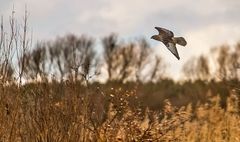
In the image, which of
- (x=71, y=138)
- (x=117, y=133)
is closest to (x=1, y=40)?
(x=71, y=138)

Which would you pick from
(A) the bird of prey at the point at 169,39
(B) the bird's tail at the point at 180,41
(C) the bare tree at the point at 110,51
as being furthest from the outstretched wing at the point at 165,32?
(C) the bare tree at the point at 110,51

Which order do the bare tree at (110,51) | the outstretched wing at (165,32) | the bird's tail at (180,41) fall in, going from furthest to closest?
the bare tree at (110,51), the outstretched wing at (165,32), the bird's tail at (180,41)

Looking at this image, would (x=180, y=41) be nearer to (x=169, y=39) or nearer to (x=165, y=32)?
(x=169, y=39)

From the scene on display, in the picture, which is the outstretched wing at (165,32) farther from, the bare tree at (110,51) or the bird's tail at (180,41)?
the bare tree at (110,51)

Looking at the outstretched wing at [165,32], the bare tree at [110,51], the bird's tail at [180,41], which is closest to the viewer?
the bird's tail at [180,41]

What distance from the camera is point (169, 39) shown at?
588 cm

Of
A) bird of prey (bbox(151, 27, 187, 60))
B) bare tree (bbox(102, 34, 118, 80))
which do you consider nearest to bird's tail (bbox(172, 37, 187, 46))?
bird of prey (bbox(151, 27, 187, 60))

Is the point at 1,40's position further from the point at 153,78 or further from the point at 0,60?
the point at 153,78

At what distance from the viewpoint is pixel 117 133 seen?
8.04 m

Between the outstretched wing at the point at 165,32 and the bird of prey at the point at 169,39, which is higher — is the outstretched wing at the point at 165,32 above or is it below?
above

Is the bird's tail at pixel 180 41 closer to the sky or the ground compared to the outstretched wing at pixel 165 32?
closer to the ground

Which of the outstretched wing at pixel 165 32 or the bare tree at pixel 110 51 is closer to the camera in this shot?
the outstretched wing at pixel 165 32

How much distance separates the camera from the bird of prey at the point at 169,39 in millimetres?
5676

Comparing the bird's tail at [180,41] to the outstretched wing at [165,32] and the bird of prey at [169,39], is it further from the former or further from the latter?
the outstretched wing at [165,32]
